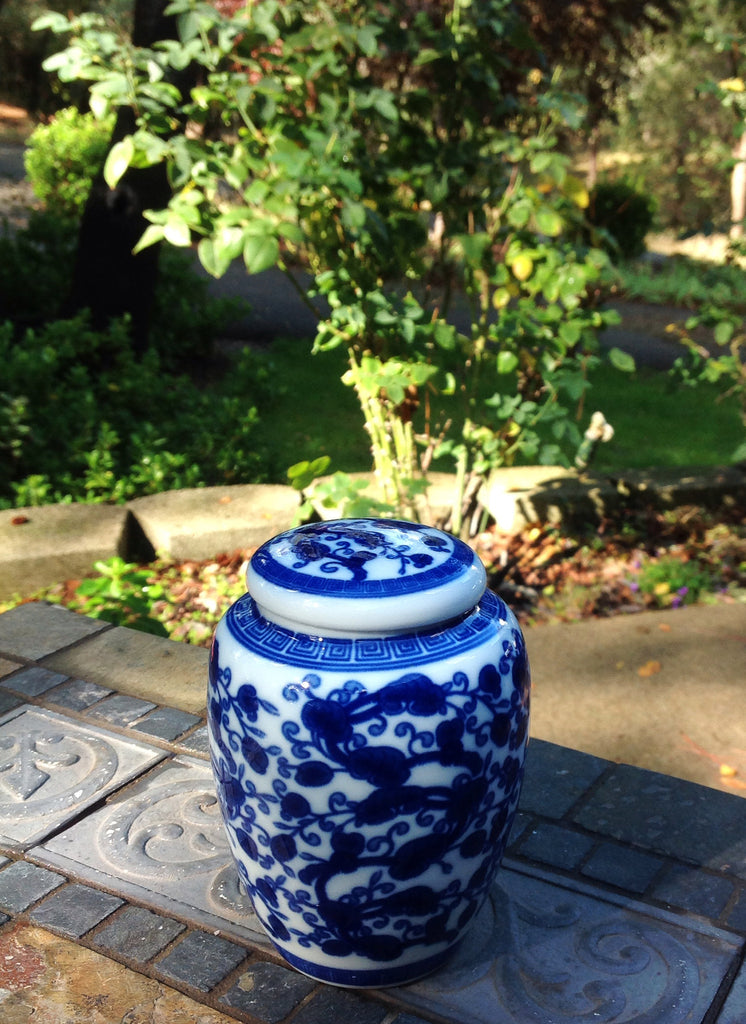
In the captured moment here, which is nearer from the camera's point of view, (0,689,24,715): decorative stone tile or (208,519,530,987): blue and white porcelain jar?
(208,519,530,987): blue and white porcelain jar

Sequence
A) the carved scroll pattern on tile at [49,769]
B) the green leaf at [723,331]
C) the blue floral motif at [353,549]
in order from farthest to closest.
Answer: the green leaf at [723,331]
the carved scroll pattern on tile at [49,769]
the blue floral motif at [353,549]

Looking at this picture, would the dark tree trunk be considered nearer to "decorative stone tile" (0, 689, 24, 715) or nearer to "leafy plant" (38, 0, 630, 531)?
"leafy plant" (38, 0, 630, 531)

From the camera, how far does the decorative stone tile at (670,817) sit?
211 cm

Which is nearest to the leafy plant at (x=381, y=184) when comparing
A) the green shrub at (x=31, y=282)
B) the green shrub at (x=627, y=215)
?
the green shrub at (x=31, y=282)

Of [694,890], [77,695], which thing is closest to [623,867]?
[694,890]

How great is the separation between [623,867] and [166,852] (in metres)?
0.95

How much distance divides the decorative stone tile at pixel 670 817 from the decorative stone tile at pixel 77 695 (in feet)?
4.19

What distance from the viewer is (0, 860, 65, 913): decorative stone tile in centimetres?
190

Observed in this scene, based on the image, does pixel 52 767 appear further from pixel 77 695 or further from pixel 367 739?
pixel 367 739

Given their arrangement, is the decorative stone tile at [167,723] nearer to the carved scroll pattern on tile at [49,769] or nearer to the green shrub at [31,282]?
the carved scroll pattern on tile at [49,769]

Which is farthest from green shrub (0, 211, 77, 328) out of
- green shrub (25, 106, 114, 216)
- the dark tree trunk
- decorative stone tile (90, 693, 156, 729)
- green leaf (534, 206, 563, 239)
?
decorative stone tile (90, 693, 156, 729)

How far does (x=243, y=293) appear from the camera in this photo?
10.1 m

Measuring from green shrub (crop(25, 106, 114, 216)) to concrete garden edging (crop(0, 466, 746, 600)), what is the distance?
6.97m

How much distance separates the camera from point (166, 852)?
2047mm
